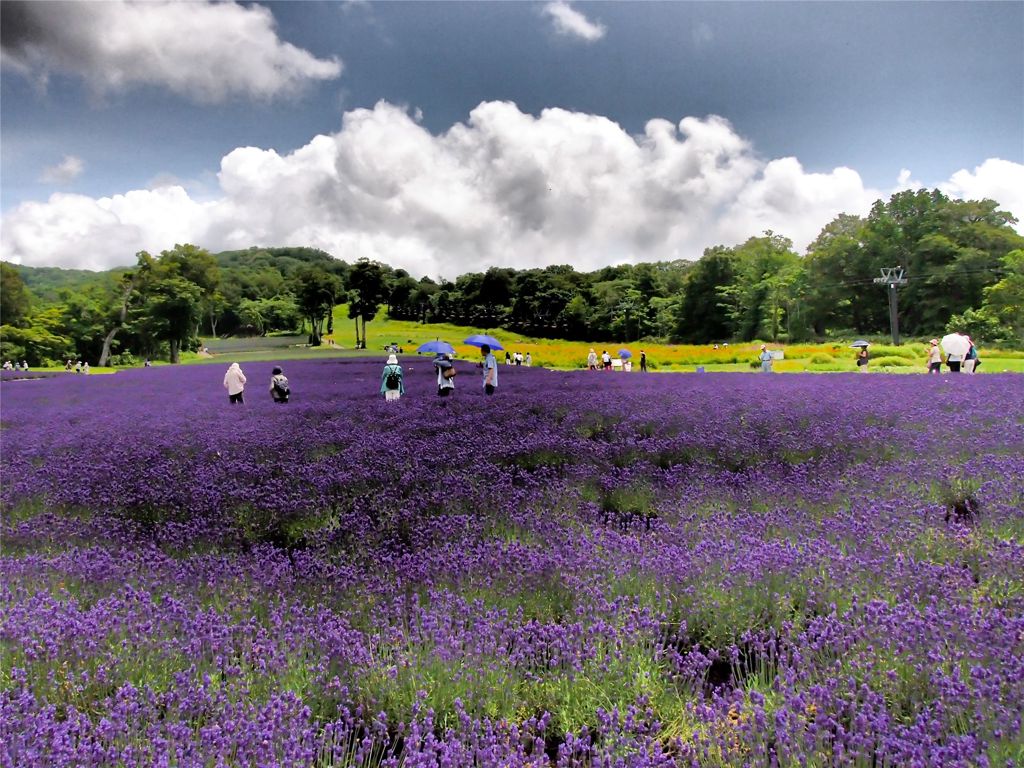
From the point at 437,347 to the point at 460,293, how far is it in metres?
1.91

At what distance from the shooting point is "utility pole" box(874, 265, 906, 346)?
10.9 m

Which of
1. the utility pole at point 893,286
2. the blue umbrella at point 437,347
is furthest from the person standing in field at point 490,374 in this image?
the utility pole at point 893,286

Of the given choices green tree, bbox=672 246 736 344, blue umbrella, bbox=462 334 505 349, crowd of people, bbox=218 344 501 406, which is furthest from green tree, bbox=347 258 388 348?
green tree, bbox=672 246 736 344

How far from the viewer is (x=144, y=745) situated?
1502 mm

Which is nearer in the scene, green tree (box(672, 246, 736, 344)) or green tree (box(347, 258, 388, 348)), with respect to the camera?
green tree (box(347, 258, 388, 348))

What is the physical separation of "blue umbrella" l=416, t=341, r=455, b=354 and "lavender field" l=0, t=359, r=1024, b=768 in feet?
16.4

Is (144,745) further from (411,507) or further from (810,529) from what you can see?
(810,529)

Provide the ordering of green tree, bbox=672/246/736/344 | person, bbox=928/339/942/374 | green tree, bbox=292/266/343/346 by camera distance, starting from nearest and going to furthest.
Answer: person, bbox=928/339/942/374 → green tree, bbox=292/266/343/346 → green tree, bbox=672/246/736/344

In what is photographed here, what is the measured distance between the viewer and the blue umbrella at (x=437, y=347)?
9750 millimetres

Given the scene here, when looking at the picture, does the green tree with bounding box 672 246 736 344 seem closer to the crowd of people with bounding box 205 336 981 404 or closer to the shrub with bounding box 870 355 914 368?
the shrub with bounding box 870 355 914 368

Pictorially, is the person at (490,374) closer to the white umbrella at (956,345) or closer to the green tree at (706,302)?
the white umbrella at (956,345)

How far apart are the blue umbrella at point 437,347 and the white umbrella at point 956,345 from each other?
25.2 feet

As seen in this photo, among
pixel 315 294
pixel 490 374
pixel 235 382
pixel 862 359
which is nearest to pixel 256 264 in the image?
pixel 315 294

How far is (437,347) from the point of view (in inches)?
388
